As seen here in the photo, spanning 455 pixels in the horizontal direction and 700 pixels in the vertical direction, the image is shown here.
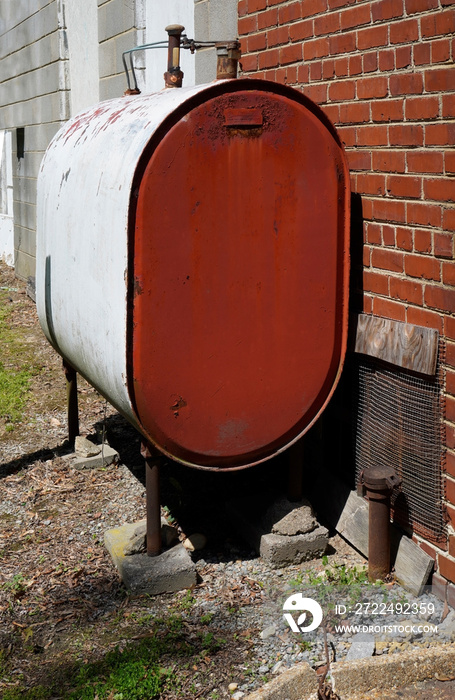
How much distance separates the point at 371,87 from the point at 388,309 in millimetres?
957

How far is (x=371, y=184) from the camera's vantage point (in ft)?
11.7

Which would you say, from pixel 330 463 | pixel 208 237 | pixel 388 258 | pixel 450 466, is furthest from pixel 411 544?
pixel 208 237

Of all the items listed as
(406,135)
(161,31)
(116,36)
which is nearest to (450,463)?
(406,135)

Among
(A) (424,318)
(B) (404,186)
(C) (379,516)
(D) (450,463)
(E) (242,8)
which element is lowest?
(C) (379,516)

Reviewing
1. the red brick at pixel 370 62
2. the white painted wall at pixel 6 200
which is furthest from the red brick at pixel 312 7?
the white painted wall at pixel 6 200

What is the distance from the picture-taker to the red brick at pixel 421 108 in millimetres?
3080

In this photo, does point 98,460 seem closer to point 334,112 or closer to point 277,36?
point 334,112

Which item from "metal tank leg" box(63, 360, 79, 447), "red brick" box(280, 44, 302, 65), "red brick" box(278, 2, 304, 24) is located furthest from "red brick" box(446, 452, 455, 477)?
"metal tank leg" box(63, 360, 79, 447)

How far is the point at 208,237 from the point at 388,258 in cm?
82

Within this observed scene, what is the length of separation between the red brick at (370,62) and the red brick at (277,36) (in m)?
0.73

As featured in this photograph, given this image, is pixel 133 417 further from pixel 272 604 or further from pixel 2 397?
pixel 2 397

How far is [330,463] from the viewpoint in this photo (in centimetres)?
423

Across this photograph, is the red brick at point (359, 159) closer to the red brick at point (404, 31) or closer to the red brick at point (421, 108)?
the red brick at point (421, 108)

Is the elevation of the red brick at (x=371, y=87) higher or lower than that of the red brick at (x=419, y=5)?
lower
